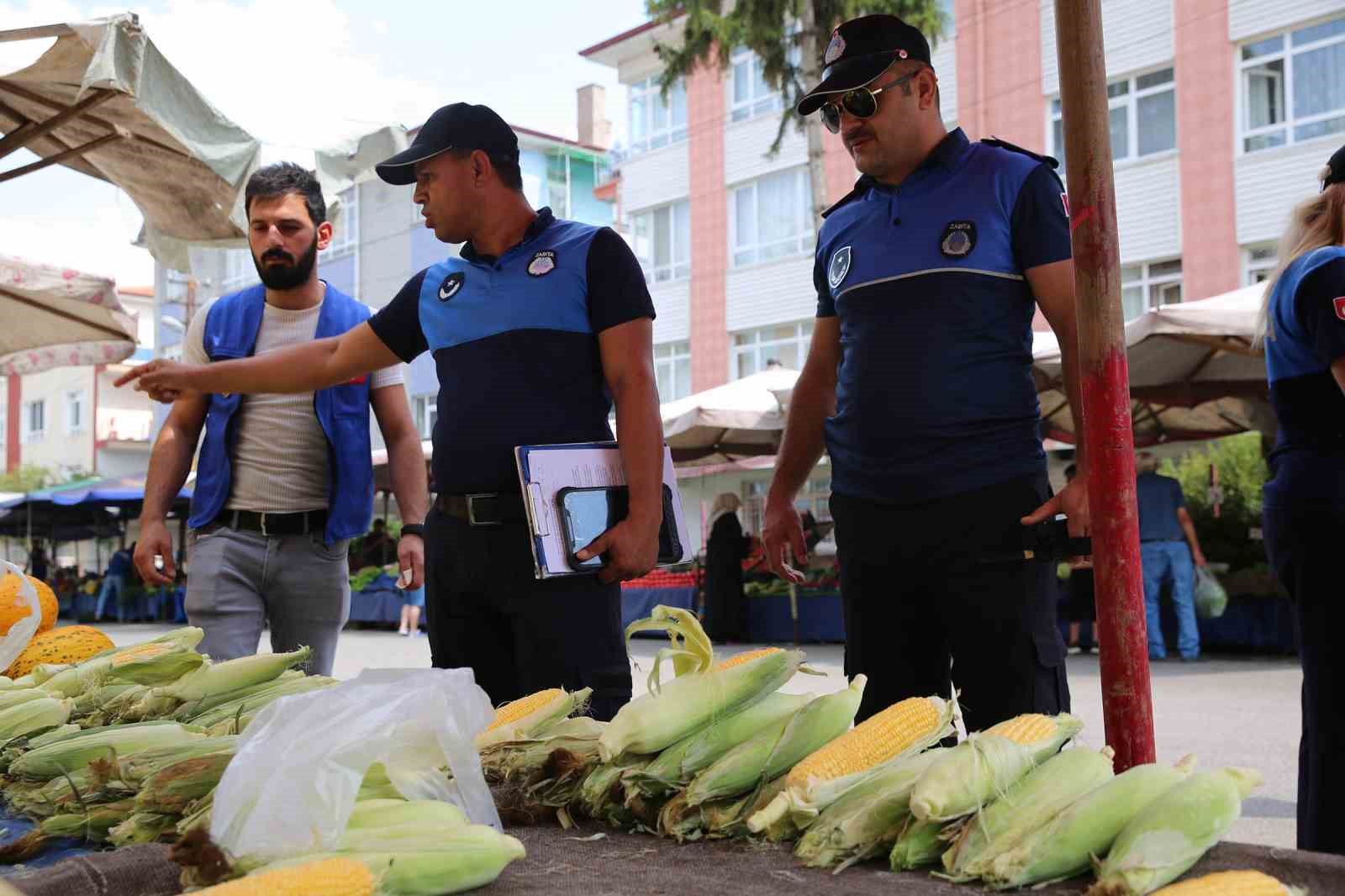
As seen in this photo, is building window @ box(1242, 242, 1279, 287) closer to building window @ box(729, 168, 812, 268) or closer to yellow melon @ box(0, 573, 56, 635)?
building window @ box(729, 168, 812, 268)

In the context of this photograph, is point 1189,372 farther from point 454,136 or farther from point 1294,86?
point 1294,86

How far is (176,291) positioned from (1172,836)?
51.2m

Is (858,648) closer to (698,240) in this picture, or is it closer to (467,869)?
(467,869)

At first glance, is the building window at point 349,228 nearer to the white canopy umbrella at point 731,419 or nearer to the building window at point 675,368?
the building window at point 675,368

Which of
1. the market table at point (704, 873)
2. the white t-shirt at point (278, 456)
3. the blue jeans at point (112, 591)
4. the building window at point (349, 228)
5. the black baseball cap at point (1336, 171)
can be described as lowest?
the blue jeans at point (112, 591)

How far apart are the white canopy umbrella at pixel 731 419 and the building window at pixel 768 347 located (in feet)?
32.8

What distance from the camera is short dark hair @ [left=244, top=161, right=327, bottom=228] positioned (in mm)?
3600

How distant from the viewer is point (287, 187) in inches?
142

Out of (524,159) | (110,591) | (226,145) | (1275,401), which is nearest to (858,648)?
(1275,401)

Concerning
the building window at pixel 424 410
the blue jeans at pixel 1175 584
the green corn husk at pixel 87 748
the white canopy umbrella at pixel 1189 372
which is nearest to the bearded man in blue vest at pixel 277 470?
the green corn husk at pixel 87 748

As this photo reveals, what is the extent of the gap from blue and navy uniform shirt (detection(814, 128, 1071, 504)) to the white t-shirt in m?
1.53

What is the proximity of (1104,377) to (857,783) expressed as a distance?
779 mm

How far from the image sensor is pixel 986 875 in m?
1.24

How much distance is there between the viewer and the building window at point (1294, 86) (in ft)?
59.2
